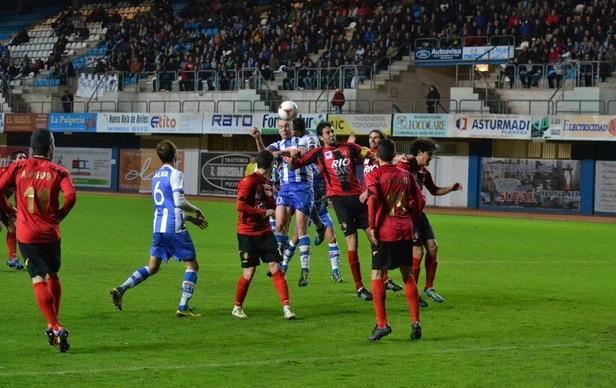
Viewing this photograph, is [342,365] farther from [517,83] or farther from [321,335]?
[517,83]

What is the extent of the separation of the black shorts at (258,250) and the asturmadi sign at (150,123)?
37179 mm

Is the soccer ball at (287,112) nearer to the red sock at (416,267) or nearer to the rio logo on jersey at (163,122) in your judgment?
the red sock at (416,267)

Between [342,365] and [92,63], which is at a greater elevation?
[92,63]

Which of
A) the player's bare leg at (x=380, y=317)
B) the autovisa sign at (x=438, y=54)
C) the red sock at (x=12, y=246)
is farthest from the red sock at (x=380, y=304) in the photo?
the autovisa sign at (x=438, y=54)

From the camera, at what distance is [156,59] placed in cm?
5694

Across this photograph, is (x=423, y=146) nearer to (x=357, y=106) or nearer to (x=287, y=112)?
(x=287, y=112)

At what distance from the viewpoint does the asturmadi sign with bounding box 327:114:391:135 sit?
45531mm

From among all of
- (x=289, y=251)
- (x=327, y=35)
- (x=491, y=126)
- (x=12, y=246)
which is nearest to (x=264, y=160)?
(x=289, y=251)

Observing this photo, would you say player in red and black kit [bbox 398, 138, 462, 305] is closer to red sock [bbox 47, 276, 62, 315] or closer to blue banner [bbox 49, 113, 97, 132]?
red sock [bbox 47, 276, 62, 315]

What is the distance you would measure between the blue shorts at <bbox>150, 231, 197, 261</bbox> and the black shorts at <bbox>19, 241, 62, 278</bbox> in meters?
2.42

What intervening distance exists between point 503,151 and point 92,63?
961 inches

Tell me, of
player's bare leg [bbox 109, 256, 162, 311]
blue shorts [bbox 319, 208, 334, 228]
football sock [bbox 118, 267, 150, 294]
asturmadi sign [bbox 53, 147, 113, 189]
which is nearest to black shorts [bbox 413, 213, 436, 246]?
blue shorts [bbox 319, 208, 334, 228]

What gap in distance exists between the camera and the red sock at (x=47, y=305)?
11.0 meters

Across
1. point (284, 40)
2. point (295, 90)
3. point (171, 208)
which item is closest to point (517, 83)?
point (295, 90)
